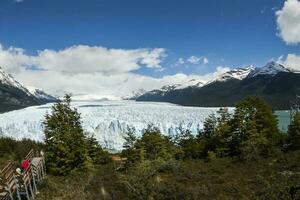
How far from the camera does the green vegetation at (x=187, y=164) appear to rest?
18.0 metres

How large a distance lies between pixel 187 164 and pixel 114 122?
30.2 m

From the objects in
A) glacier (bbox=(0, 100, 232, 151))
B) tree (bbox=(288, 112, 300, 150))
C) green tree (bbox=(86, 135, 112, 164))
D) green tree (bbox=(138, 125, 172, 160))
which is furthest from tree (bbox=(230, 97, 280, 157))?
glacier (bbox=(0, 100, 232, 151))

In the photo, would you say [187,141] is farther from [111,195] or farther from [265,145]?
[111,195]

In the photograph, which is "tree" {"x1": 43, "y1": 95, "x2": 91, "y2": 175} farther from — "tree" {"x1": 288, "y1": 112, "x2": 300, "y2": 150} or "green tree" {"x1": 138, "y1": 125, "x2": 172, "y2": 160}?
"tree" {"x1": 288, "y1": 112, "x2": 300, "y2": 150}

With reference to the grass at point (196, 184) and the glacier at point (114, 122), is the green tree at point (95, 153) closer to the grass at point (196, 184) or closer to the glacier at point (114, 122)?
the grass at point (196, 184)

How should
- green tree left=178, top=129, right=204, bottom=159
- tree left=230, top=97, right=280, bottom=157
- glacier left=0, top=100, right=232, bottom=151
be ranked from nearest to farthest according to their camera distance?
tree left=230, top=97, right=280, bottom=157 < green tree left=178, top=129, right=204, bottom=159 < glacier left=0, top=100, right=232, bottom=151

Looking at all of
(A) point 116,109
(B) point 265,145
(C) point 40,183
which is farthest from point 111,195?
(A) point 116,109

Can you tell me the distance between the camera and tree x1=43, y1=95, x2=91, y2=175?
30109 millimetres

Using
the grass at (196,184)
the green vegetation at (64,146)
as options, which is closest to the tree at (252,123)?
the grass at (196,184)

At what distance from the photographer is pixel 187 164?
106 feet

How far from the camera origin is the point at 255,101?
42.0 m

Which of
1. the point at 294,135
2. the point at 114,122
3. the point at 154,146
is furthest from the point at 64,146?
the point at 114,122

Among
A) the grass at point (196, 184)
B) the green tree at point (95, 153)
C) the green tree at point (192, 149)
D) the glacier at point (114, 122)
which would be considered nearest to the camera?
the grass at point (196, 184)

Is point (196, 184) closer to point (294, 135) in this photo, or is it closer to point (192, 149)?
point (294, 135)
